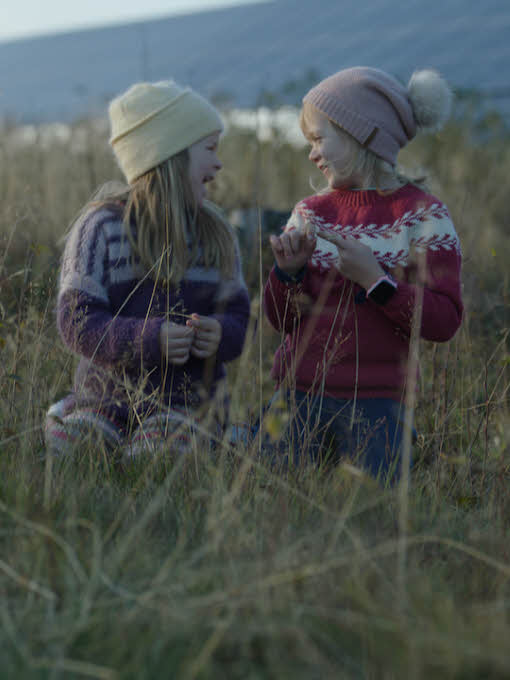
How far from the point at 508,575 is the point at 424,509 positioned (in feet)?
1.29

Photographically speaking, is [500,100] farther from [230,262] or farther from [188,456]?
[188,456]

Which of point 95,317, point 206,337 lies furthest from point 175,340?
point 95,317

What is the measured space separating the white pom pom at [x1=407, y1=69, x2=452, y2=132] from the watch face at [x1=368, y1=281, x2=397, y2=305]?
2.09 feet

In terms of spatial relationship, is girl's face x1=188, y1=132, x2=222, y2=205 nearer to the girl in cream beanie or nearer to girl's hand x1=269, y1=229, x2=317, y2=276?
the girl in cream beanie

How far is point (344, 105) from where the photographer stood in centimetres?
230

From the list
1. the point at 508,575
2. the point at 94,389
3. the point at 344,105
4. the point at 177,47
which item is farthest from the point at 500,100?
the point at 508,575

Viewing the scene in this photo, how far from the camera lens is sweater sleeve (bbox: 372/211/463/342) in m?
2.21

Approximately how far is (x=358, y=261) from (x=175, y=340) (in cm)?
64

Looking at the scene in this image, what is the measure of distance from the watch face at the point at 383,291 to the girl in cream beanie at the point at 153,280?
0.55 m

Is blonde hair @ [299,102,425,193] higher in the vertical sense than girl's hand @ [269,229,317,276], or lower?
higher

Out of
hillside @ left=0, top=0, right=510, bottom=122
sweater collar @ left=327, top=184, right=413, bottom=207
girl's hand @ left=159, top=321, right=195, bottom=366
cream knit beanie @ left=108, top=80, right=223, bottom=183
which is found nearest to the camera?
girl's hand @ left=159, top=321, right=195, bottom=366

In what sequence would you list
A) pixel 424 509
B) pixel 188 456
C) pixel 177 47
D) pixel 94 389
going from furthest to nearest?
pixel 177 47, pixel 94 389, pixel 188 456, pixel 424 509

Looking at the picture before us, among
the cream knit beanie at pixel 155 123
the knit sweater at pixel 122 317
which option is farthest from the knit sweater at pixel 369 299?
the cream knit beanie at pixel 155 123

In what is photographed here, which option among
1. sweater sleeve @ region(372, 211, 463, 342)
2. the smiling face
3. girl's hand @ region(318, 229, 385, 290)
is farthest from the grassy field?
the smiling face
